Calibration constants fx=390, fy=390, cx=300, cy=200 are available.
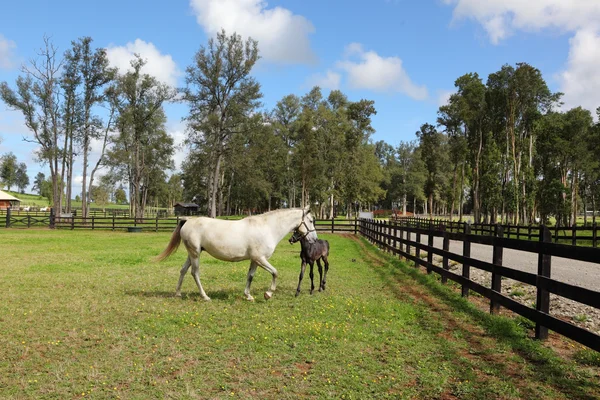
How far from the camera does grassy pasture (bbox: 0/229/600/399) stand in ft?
12.5

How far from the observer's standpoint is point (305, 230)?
8180 millimetres

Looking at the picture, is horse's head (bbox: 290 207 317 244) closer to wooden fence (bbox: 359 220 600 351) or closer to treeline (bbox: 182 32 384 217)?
wooden fence (bbox: 359 220 600 351)

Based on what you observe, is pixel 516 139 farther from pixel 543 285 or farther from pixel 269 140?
pixel 543 285

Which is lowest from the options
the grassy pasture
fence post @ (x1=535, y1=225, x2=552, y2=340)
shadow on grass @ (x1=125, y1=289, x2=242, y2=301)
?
shadow on grass @ (x1=125, y1=289, x2=242, y2=301)

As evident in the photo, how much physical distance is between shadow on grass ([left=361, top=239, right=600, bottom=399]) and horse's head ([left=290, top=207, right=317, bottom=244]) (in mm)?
2267

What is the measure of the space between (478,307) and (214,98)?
3281 cm

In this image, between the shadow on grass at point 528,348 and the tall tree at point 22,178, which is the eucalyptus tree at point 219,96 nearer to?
the shadow on grass at point 528,348

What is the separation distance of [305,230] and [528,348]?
176 inches

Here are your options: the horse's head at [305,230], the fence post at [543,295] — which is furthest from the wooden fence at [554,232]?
the fence post at [543,295]

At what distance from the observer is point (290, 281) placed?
381 inches

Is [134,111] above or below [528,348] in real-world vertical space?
above

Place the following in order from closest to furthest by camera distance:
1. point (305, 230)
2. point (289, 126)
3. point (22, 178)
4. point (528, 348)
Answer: point (528, 348) < point (305, 230) < point (289, 126) < point (22, 178)

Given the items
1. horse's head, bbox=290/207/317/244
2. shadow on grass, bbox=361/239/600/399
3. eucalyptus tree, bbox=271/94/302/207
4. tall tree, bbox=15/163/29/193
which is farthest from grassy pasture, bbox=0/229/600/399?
tall tree, bbox=15/163/29/193

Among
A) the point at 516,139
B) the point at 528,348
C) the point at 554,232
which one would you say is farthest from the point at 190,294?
the point at 516,139
